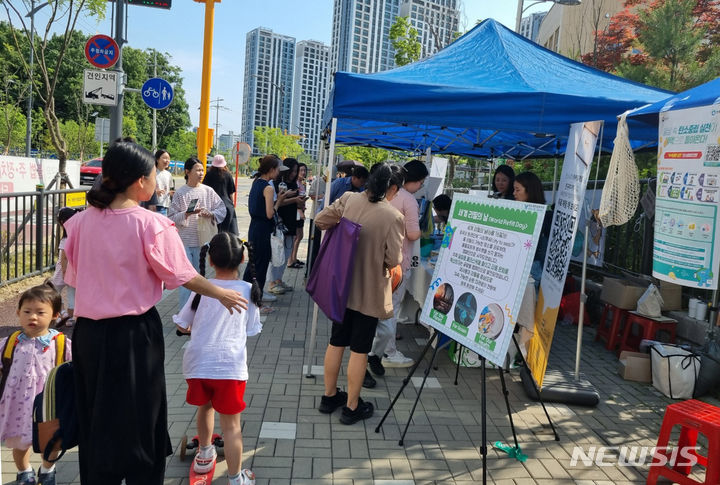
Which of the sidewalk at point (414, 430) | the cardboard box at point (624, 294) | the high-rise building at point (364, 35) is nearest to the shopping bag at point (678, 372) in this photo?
the sidewalk at point (414, 430)

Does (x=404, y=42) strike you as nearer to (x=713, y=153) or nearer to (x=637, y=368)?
(x=637, y=368)

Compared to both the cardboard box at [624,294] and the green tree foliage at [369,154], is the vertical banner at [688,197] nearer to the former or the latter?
the cardboard box at [624,294]

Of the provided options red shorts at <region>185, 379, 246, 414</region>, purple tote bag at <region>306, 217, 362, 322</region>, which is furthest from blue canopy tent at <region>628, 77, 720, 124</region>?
red shorts at <region>185, 379, 246, 414</region>

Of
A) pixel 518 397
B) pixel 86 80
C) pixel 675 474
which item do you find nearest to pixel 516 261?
pixel 675 474

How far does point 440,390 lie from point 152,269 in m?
3.01

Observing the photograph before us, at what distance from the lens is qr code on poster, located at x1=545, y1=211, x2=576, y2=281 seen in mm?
3994

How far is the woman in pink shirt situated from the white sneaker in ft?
9.67

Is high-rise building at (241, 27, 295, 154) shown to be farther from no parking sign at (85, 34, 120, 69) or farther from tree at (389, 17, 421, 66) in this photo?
no parking sign at (85, 34, 120, 69)

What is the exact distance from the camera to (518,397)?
452 cm

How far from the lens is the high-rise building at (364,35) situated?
42781mm

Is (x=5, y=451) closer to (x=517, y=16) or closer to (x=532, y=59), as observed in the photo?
(x=532, y=59)

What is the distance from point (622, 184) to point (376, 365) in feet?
8.44

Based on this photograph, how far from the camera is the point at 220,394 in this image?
2.80 metres

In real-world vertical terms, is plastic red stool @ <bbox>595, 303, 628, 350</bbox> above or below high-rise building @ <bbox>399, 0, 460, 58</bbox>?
below
